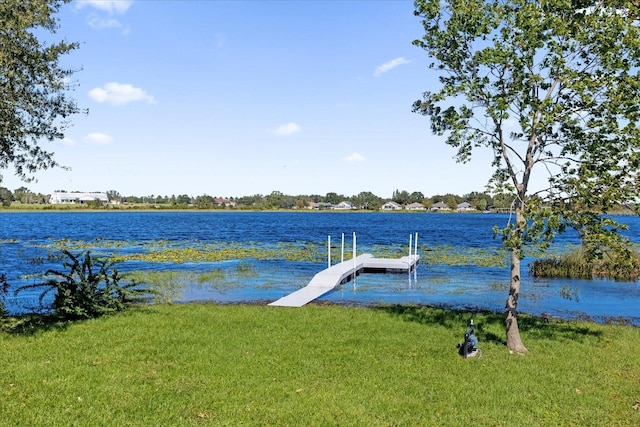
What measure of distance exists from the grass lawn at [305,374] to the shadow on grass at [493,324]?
0.38 feet

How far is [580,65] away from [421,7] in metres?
3.92

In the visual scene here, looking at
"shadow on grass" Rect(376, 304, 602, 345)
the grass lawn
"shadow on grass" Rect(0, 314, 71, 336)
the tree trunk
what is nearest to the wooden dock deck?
"shadow on grass" Rect(376, 304, 602, 345)

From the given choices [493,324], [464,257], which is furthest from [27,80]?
[464,257]

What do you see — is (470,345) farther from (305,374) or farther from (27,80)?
(27,80)

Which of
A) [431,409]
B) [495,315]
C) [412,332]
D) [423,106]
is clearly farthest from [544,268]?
[431,409]

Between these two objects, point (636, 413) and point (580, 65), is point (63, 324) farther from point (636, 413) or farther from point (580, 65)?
point (580, 65)

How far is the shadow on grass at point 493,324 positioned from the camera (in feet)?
45.4

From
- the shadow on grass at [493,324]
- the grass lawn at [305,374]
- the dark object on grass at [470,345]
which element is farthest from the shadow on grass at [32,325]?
the dark object on grass at [470,345]

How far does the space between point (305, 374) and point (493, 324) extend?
25.3 feet

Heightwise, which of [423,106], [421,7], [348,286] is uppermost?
[421,7]

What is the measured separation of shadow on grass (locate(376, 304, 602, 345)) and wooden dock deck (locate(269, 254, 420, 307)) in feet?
12.8

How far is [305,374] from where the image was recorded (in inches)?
384

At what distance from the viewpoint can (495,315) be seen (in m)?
16.9

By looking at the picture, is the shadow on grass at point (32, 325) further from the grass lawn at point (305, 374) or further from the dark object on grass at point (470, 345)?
the dark object on grass at point (470, 345)
